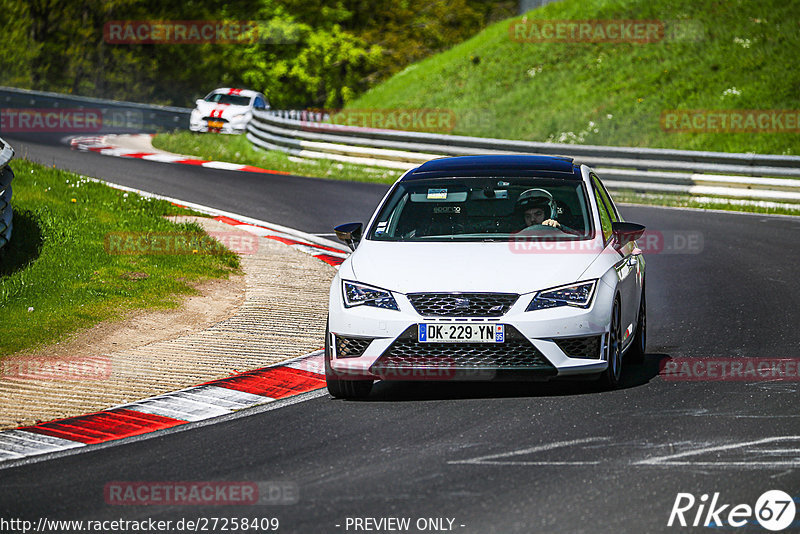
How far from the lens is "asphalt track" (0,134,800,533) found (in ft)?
19.2

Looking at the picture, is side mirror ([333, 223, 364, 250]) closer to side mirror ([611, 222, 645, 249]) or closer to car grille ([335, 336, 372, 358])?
car grille ([335, 336, 372, 358])

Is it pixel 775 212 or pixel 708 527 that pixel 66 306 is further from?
pixel 775 212

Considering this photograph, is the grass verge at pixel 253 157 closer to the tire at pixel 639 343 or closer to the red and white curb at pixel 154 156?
the red and white curb at pixel 154 156

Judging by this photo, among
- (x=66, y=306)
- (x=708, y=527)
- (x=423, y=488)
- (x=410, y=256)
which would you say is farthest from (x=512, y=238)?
(x=66, y=306)

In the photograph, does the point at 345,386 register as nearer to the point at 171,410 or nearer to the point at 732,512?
the point at 171,410

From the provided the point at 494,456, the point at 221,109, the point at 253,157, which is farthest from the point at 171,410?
the point at 221,109

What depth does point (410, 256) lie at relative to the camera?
8367mm

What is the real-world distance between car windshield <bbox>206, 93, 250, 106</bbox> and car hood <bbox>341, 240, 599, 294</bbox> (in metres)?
26.5

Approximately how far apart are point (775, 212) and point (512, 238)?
1371 centimetres

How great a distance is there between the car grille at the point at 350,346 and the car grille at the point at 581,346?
1282mm

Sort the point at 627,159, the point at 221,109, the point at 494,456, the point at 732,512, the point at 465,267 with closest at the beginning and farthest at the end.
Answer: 1. the point at 732,512
2. the point at 494,456
3. the point at 465,267
4. the point at 627,159
5. the point at 221,109

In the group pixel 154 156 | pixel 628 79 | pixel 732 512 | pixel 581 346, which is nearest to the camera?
pixel 732 512

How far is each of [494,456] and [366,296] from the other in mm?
1757

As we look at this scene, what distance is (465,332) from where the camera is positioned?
7.82 metres
